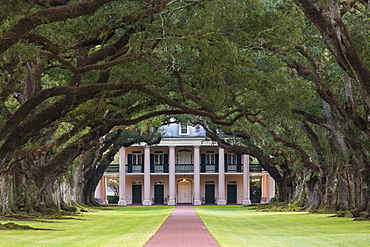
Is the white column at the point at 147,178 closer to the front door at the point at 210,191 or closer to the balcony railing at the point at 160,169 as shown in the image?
the balcony railing at the point at 160,169

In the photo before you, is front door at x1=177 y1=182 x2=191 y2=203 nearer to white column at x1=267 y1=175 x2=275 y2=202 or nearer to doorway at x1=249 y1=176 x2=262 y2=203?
doorway at x1=249 y1=176 x2=262 y2=203

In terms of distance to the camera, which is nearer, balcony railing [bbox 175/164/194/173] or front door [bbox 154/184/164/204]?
balcony railing [bbox 175/164/194/173]

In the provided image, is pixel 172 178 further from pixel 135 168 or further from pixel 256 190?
pixel 256 190

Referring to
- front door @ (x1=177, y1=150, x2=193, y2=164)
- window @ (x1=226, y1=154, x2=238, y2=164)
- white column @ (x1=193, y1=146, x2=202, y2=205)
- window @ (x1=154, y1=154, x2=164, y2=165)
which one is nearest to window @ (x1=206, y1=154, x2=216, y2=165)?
window @ (x1=226, y1=154, x2=238, y2=164)

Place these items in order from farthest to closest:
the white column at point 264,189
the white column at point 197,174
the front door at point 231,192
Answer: the white column at point 264,189 → the front door at point 231,192 → the white column at point 197,174

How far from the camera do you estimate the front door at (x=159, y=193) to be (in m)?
67.6

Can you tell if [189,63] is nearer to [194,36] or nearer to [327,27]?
[194,36]

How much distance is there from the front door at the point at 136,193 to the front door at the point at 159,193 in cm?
182

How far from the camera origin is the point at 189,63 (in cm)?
2027

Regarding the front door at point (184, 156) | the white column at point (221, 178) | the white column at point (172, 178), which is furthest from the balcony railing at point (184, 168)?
the white column at point (221, 178)

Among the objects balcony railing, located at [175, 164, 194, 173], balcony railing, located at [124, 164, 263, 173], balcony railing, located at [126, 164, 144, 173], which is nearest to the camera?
balcony railing, located at [124, 164, 263, 173]

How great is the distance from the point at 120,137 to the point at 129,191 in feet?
69.0

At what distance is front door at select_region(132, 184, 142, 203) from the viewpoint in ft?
223

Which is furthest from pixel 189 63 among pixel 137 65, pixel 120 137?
pixel 120 137
